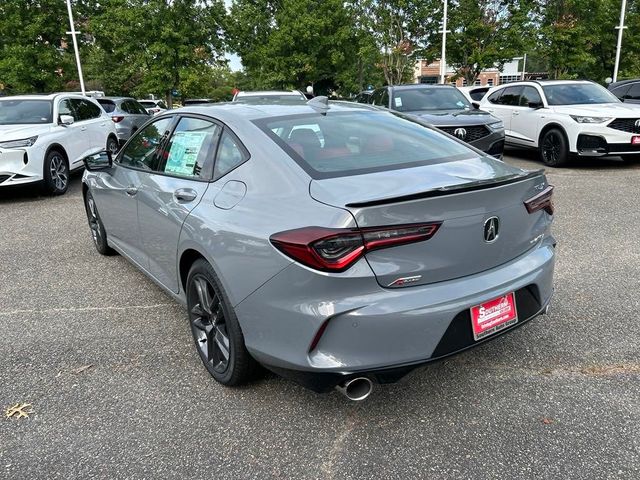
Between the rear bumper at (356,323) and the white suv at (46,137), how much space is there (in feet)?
23.3

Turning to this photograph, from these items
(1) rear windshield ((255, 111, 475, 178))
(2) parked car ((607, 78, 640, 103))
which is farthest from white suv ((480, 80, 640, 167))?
(1) rear windshield ((255, 111, 475, 178))

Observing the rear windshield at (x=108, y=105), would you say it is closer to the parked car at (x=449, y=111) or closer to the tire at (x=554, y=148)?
the parked car at (x=449, y=111)

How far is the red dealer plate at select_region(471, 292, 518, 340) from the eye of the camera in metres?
2.39

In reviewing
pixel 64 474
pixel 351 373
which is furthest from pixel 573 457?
pixel 64 474

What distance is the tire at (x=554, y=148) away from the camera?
31.1ft

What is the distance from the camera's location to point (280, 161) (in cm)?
264

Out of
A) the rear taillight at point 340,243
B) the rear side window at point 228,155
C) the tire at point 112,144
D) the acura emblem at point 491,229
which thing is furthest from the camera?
the tire at point 112,144

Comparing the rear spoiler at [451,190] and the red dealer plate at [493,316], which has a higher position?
the rear spoiler at [451,190]

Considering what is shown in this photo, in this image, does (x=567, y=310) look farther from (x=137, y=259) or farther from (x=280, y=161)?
(x=137, y=259)

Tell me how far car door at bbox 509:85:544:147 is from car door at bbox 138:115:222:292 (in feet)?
27.9

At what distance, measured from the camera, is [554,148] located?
9789 mm

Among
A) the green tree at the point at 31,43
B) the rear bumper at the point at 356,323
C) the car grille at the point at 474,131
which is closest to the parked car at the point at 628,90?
the car grille at the point at 474,131

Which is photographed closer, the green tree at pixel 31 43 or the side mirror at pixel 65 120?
the side mirror at pixel 65 120

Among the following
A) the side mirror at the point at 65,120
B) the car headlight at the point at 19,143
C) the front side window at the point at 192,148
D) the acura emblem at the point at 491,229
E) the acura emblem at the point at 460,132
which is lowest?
the acura emblem at the point at 460,132
